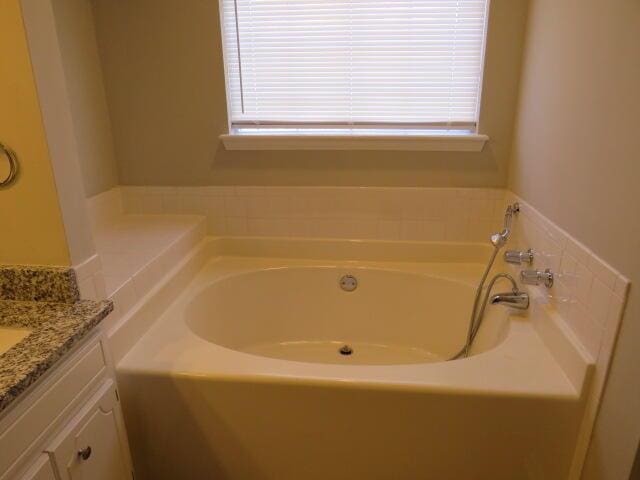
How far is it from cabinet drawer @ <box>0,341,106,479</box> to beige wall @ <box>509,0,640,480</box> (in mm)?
1261

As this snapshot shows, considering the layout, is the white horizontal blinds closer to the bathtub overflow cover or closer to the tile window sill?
the tile window sill

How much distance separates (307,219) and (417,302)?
677mm

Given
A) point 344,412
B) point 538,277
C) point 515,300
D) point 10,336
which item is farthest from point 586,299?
point 10,336

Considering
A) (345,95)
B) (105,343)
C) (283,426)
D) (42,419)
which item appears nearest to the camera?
(42,419)


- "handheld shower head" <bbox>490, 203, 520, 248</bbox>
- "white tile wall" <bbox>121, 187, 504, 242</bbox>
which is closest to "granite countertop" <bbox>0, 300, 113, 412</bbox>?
"white tile wall" <bbox>121, 187, 504, 242</bbox>

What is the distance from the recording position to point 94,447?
1.04 meters

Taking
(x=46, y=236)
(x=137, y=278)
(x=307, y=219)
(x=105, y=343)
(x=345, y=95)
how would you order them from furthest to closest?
(x=307, y=219) → (x=345, y=95) → (x=137, y=278) → (x=105, y=343) → (x=46, y=236)

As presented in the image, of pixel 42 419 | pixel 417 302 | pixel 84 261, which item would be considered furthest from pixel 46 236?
pixel 417 302

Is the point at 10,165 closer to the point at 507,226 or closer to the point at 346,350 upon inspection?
the point at 346,350

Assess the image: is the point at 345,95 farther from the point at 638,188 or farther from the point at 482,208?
the point at 638,188

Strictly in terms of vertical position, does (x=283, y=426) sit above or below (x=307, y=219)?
below

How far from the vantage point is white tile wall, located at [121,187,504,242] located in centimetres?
200

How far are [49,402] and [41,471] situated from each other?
133 millimetres

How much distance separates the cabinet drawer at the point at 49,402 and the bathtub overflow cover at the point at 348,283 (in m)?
1.19
